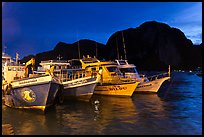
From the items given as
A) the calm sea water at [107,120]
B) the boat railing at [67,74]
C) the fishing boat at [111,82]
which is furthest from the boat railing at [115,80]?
the calm sea water at [107,120]

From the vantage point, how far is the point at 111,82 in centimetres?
3034

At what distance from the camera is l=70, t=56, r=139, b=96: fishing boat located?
29781 mm

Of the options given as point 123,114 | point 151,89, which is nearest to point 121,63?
point 151,89

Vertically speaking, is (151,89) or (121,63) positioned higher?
(121,63)

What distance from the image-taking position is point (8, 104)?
22625 millimetres

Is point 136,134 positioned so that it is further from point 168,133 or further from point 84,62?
point 84,62

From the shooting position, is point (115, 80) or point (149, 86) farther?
point (149, 86)

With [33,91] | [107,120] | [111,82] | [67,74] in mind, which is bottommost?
[107,120]

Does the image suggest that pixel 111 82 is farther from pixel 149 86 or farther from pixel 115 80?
pixel 149 86

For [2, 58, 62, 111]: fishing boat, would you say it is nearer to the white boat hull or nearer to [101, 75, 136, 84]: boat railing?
[101, 75, 136, 84]: boat railing

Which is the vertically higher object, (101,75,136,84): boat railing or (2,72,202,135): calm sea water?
(101,75,136,84): boat railing

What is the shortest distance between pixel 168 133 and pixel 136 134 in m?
1.61

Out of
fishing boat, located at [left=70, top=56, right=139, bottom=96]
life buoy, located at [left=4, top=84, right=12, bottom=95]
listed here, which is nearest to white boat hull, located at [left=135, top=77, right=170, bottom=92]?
fishing boat, located at [left=70, top=56, right=139, bottom=96]

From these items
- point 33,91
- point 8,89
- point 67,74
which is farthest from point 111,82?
point 33,91
